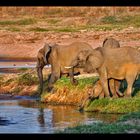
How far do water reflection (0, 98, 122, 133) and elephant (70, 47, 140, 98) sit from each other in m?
1.08

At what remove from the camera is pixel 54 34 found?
131 ft

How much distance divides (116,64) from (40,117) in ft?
7.57

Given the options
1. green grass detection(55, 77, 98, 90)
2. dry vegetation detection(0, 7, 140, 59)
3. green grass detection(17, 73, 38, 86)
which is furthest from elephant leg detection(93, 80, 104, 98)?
dry vegetation detection(0, 7, 140, 59)

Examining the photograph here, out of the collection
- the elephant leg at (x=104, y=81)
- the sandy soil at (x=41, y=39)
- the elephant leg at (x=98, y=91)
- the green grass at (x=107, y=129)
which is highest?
the green grass at (x=107, y=129)

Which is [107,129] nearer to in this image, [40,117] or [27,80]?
[40,117]

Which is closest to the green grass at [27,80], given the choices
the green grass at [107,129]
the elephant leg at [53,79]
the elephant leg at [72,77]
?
the elephant leg at [53,79]

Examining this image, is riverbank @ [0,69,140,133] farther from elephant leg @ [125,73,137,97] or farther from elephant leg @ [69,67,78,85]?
elephant leg @ [125,73,137,97]

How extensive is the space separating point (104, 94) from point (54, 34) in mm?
24416

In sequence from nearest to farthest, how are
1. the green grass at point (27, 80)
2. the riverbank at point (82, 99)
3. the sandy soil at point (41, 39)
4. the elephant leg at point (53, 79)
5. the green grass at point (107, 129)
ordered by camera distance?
the green grass at point (107, 129), the riverbank at point (82, 99), the elephant leg at point (53, 79), the green grass at point (27, 80), the sandy soil at point (41, 39)

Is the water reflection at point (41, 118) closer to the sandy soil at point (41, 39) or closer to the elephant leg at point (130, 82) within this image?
the elephant leg at point (130, 82)

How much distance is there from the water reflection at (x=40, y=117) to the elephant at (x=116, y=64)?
1.08 meters

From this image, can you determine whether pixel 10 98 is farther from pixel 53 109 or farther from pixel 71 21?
pixel 71 21

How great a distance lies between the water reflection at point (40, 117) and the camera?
12631 mm
